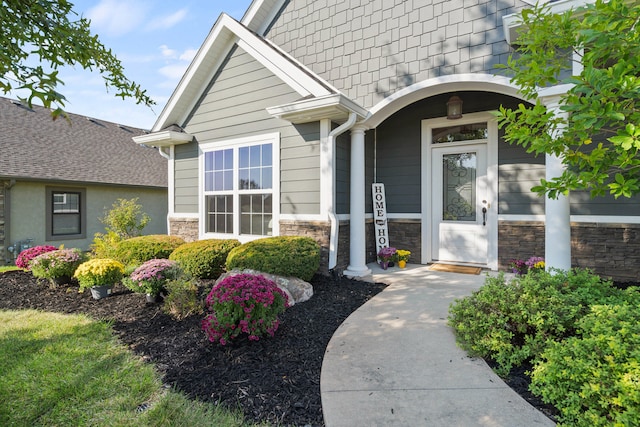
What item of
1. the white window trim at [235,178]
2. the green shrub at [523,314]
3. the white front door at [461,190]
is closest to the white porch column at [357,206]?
the white window trim at [235,178]

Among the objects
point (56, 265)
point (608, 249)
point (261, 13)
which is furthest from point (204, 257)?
point (608, 249)

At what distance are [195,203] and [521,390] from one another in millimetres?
6875

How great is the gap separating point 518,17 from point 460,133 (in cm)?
260

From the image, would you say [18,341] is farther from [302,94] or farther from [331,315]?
[302,94]

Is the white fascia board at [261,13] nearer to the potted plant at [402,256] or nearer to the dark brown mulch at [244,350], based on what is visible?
the potted plant at [402,256]

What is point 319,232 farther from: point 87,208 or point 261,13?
point 87,208

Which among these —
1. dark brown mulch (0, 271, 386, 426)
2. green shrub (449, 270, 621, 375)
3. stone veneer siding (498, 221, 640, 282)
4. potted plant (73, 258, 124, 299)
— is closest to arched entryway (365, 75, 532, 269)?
stone veneer siding (498, 221, 640, 282)

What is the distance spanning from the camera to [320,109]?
5191 mm

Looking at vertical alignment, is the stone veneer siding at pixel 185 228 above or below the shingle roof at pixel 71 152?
below

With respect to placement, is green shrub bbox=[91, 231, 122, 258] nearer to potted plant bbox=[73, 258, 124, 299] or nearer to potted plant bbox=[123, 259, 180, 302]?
potted plant bbox=[73, 258, 124, 299]

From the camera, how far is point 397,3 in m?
5.65

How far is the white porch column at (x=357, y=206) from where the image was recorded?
19.0 feet

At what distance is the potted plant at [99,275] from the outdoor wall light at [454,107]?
20.4 ft

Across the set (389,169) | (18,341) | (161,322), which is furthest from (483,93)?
(18,341)
